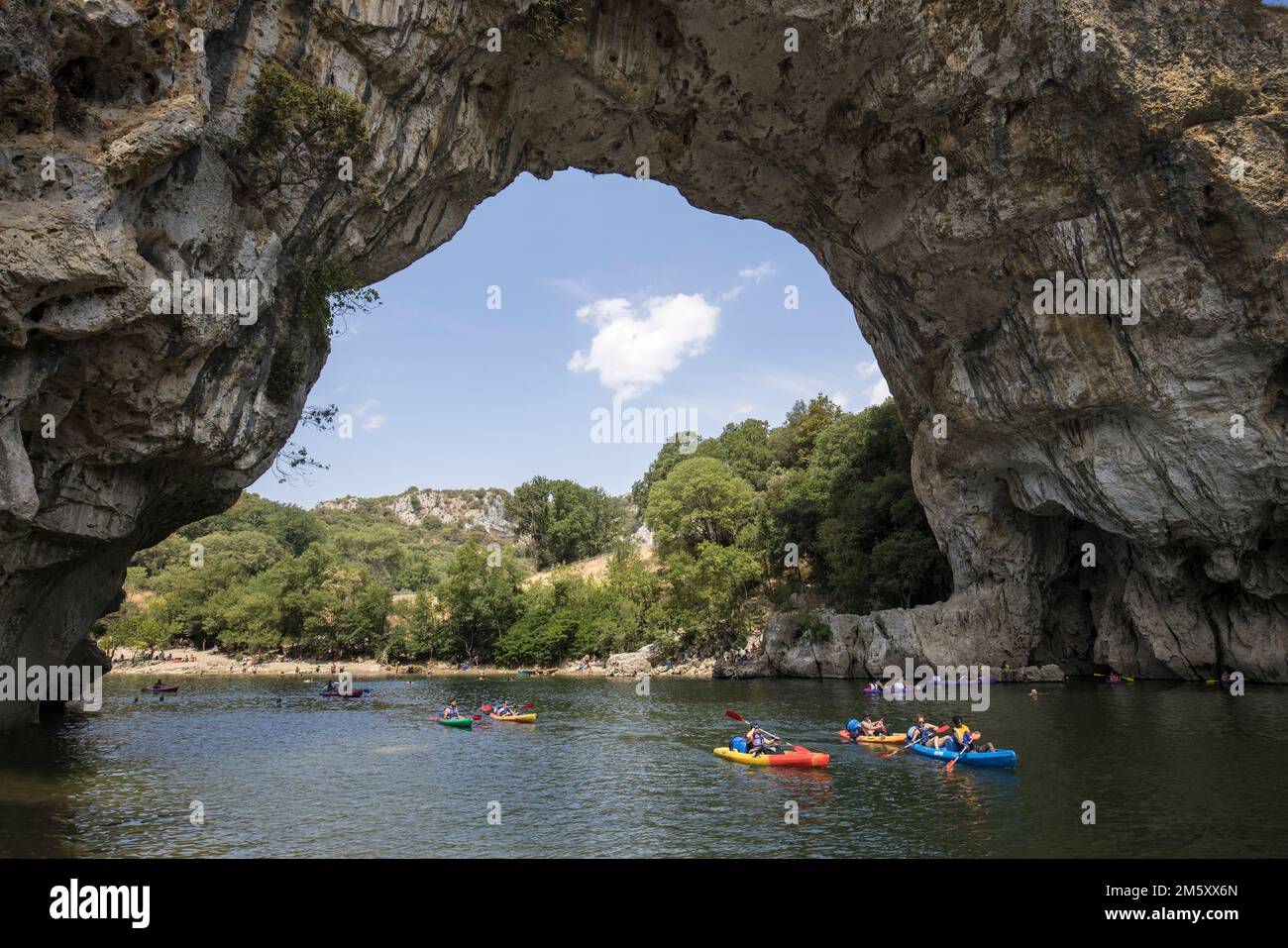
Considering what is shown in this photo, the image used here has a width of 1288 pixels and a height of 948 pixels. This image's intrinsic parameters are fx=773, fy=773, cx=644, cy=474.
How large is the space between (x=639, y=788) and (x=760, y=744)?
14.0 feet

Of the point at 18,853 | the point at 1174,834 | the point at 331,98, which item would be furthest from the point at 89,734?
the point at 1174,834

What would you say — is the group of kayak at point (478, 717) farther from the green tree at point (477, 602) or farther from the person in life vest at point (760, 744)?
the green tree at point (477, 602)

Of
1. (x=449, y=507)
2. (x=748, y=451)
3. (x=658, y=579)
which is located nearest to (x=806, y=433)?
(x=748, y=451)

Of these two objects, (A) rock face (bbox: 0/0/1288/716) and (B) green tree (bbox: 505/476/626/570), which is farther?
(B) green tree (bbox: 505/476/626/570)

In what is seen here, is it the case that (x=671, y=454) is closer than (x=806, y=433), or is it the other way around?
(x=806, y=433)

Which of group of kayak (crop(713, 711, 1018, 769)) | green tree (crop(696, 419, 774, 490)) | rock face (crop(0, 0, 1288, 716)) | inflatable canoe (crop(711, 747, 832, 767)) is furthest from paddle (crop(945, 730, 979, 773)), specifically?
green tree (crop(696, 419, 774, 490))

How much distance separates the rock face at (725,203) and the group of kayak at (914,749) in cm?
1291

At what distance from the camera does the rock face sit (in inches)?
540

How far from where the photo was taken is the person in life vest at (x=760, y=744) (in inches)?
818

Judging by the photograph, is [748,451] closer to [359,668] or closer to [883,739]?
[359,668]

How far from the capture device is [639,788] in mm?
18141

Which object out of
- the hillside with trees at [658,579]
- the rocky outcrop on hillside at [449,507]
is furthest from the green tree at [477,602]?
the rocky outcrop on hillside at [449,507]

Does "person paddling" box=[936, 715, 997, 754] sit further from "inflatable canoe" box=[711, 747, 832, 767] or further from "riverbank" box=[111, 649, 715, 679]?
"riverbank" box=[111, 649, 715, 679]

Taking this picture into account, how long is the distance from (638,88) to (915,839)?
19.5 meters
